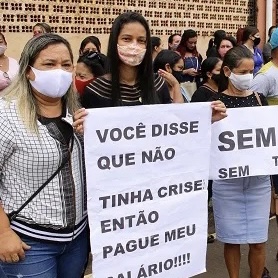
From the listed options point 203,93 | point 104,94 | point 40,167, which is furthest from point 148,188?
point 203,93

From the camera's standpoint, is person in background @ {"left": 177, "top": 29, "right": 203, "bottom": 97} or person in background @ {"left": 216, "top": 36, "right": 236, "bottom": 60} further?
person in background @ {"left": 216, "top": 36, "right": 236, "bottom": 60}

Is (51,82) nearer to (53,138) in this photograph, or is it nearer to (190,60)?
(53,138)

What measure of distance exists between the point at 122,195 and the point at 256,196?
127 cm

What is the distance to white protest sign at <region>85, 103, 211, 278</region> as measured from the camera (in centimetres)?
265

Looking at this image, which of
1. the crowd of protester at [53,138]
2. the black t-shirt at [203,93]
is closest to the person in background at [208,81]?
the black t-shirt at [203,93]

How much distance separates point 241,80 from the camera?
11.8 feet

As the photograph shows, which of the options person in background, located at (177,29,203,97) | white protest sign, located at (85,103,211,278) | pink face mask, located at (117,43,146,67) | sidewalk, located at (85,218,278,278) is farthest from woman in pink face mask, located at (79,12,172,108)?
person in background, located at (177,29,203,97)

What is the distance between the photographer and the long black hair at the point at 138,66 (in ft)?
9.68

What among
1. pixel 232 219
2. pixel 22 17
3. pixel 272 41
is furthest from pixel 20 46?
pixel 232 219

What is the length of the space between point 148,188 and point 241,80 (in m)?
1.17

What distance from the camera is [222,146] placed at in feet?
11.3

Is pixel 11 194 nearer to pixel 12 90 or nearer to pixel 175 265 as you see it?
pixel 12 90

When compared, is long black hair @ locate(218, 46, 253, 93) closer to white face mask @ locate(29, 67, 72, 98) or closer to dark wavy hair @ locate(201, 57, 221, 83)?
white face mask @ locate(29, 67, 72, 98)

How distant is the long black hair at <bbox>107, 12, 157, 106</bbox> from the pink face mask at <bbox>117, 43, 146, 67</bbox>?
0.13ft
